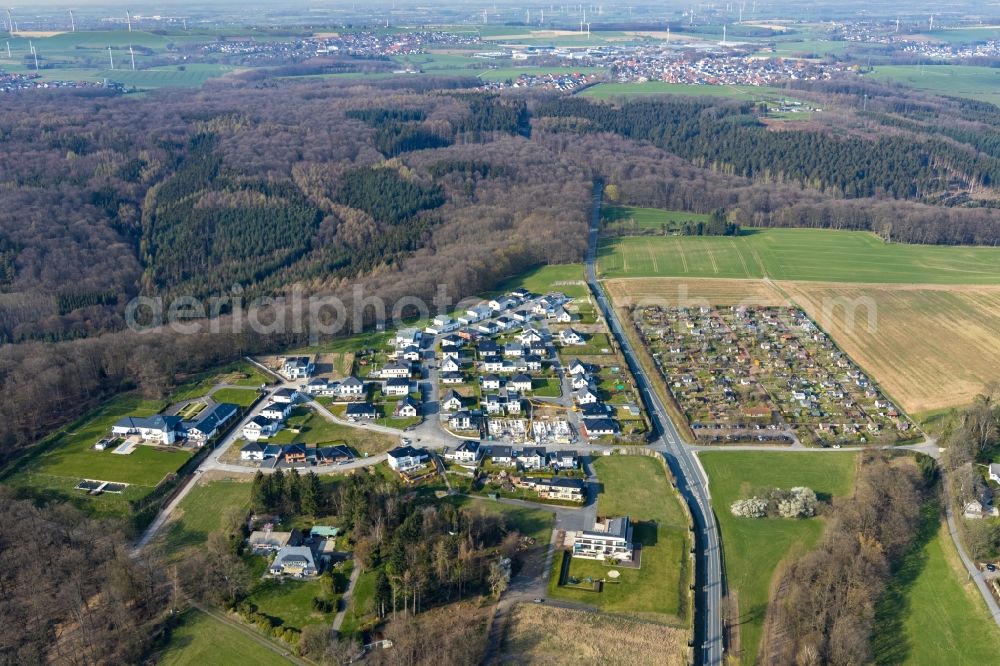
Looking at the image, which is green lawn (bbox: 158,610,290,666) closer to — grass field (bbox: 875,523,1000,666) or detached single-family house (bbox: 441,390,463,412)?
detached single-family house (bbox: 441,390,463,412)

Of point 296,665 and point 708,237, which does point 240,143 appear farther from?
point 296,665

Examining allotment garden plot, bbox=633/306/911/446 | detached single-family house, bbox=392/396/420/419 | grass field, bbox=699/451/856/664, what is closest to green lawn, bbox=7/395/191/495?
detached single-family house, bbox=392/396/420/419

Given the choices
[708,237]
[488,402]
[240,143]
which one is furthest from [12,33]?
[488,402]

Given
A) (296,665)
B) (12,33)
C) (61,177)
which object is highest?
(12,33)

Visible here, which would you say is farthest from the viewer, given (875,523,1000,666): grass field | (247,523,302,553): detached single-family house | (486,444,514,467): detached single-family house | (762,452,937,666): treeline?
(486,444,514,467): detached single-family house

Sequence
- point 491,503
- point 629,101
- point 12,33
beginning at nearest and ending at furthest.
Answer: point 491,503 → point 629,101 → point 12,33

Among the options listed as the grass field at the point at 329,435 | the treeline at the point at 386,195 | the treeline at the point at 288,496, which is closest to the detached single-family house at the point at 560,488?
the grass field at the point at 329,435
